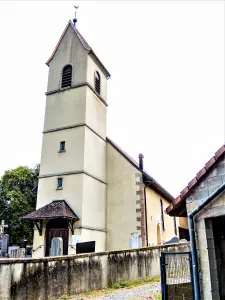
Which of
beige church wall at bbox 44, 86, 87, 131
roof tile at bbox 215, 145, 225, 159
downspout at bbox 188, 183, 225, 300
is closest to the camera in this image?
downspout at bbox 188, 183, 225, 300

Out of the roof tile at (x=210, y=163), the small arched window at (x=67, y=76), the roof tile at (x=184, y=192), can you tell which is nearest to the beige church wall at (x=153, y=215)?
the small arched window at (x=67, y=76)

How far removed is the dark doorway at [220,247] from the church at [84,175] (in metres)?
9.30

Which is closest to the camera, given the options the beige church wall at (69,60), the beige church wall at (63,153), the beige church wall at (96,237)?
the beige church wall at (96,237)

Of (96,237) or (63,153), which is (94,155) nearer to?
(63,153)

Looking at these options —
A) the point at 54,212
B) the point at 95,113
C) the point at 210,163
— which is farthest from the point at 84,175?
the point at 210,163

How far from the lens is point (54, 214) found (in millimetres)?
17312

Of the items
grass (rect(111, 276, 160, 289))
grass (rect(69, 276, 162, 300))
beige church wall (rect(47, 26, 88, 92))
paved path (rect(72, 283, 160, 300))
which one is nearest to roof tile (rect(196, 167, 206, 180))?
grass (rect(69, 276, 162, 300))

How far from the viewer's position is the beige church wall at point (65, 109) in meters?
20.6

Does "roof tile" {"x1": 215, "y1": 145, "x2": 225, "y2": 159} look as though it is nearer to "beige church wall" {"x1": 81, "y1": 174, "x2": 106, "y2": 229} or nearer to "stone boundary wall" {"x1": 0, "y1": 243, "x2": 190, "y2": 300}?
"stone boundary wall" {"x1": 0, "y1": 243, "x2": 190, "y2": 300}

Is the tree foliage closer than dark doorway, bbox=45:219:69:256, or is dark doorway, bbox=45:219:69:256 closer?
dark doorway, bbox=45:219:69:256

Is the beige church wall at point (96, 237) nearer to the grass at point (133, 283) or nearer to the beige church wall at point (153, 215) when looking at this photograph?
the beige church wall at point (153, 215)

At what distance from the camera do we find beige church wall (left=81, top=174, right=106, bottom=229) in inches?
721

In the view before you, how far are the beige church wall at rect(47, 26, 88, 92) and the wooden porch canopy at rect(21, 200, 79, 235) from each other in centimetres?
867

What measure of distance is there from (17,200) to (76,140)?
64.9 ft
